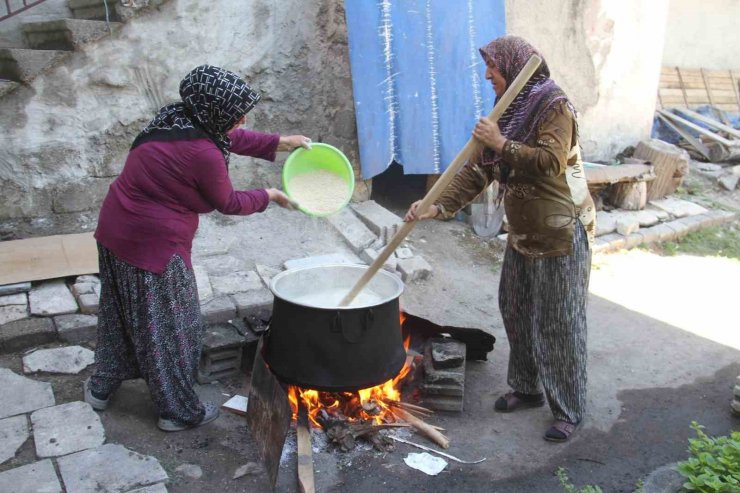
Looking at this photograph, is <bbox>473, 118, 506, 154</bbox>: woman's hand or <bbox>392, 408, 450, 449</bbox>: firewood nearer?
<bbox>473, 118, 506, 154</bbox>: woman's hand

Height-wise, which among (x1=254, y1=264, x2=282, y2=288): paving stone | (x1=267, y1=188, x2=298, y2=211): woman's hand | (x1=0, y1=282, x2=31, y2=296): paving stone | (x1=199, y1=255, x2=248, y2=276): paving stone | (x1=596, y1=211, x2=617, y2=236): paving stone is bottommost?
(x1=596, y1=211, x2=617, y2=236): paving stone

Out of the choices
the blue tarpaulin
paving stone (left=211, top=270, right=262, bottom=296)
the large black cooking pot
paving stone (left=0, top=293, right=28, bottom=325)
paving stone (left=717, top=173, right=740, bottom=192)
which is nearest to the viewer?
the large black cooking pot

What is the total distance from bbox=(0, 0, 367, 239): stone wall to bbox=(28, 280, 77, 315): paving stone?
2.80 ft

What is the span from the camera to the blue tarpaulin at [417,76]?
5.64m

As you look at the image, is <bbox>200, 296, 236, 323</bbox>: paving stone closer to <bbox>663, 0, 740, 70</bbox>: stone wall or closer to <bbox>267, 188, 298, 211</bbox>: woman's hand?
<bbox>267, 188, 298, 211</bbox>: woman's hand

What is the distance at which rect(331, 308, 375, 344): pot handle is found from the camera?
3.09 metres

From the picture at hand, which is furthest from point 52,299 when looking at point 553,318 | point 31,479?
point 553,318

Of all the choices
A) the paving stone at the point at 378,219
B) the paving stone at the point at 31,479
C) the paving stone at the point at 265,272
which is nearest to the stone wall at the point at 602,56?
the paving stone at the point at 378,219

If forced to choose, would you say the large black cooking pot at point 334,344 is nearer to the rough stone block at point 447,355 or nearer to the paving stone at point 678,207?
the rough stone block at point 447,355

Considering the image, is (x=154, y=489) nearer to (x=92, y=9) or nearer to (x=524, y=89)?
(x=524, y=89)

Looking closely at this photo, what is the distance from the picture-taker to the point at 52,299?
4.19 meters

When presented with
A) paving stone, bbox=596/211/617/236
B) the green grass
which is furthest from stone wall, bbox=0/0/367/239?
the green grass

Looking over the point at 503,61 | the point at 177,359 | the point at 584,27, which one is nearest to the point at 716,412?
the point at 503,61

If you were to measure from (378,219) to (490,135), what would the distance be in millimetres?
2857
